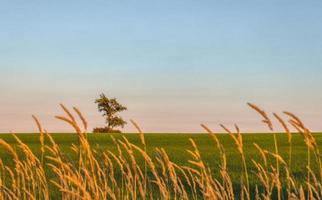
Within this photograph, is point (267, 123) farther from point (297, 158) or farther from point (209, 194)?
point (297, 158)

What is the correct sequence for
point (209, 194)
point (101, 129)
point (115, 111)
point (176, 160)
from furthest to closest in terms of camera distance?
point (115, 111) → point (101, 129) → point (176, 160) → point (209, 194)

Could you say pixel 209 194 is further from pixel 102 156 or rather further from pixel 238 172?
pixel 238 172

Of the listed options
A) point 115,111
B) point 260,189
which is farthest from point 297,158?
point 115,111

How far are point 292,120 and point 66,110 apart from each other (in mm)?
1971

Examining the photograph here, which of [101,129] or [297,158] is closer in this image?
[297,158]

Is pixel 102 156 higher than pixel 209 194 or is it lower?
higher

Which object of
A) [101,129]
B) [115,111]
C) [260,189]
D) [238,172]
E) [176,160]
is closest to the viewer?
[260,189]

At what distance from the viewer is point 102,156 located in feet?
20.0

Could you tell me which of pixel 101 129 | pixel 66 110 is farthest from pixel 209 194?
pixel 101 129

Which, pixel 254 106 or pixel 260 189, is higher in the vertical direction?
pixel 254 106

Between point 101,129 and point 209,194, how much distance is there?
224 feet

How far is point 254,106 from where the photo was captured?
13.9ft

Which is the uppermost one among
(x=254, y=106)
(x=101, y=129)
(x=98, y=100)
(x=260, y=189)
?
(x=98, y=100)

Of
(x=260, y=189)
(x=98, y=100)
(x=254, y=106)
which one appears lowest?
(x=260, y=189)
